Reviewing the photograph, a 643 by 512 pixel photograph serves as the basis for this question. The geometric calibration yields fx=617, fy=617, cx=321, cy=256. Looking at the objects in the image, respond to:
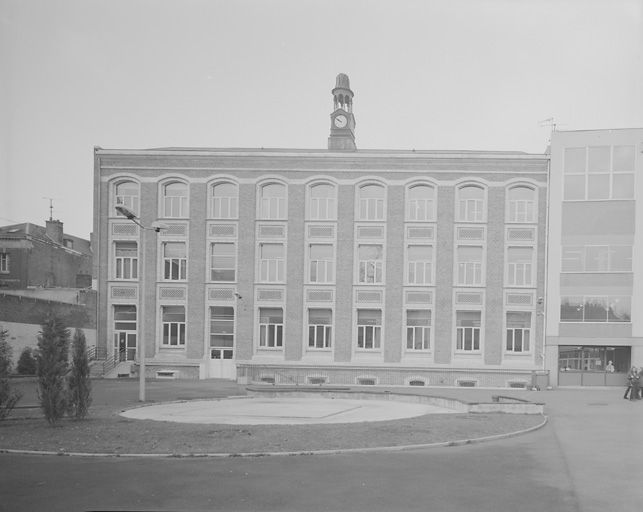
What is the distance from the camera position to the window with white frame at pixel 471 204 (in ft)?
133

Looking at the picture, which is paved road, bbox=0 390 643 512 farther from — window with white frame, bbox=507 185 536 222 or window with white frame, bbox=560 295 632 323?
window with white frame, bbox=507 185 536 222

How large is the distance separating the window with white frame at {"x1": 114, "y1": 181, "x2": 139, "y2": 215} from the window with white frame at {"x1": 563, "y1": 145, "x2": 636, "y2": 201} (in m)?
28.2

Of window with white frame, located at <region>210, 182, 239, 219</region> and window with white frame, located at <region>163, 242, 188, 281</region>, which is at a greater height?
window with white frame, located at <region>210, 182, 239, 219</region>

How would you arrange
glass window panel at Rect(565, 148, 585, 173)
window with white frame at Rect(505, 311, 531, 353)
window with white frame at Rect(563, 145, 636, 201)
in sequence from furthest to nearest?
window with white frame at Rect(505, 311, 531, 353) < glass window panel at Rect(565, 148, 585, 173) < window with white frame at Rect(563, 145, 636, 201)

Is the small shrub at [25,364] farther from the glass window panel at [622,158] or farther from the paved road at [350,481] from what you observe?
the glass window panel at [622,158]

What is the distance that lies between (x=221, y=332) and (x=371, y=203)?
1329 cm

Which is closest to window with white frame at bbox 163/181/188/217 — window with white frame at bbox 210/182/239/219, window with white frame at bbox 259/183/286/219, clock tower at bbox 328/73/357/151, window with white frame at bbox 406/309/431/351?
window with white frame at bbox 210/182/239/219

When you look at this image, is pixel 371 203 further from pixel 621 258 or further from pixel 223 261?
pixel 621 258

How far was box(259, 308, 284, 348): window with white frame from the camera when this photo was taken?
4128 cm

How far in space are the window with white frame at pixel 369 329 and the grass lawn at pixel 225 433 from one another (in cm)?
2025

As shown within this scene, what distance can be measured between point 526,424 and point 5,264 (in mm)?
42369

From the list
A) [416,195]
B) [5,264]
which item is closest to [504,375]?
[416,195]

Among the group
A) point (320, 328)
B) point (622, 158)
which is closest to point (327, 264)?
point (320, 328)

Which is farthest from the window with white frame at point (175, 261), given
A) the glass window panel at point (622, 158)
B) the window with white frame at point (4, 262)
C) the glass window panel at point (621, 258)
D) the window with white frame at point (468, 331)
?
the glass window panel at point (622, 158)
